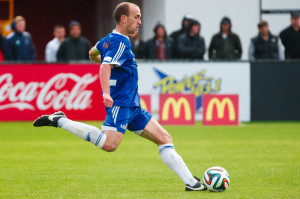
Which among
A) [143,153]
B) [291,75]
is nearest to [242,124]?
[291,75]

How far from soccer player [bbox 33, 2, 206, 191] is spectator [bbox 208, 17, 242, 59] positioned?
11333 mm

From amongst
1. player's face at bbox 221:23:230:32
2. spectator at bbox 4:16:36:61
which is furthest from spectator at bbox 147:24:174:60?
spectator at bbox 4:16:36:61

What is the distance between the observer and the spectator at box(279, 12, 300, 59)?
18.9 meters

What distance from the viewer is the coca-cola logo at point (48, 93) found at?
17.8 meters

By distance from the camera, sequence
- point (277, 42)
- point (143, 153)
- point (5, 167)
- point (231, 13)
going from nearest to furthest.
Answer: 1. point (5, 167)
2. point (143, 153)
3. point (277, 42)
4. point (231, 13)

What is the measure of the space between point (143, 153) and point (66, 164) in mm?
1887

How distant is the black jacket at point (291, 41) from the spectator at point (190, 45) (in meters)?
2.33

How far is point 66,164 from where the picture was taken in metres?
10.1

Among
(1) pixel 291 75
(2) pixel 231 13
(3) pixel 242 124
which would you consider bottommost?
(3) pixel 242 124

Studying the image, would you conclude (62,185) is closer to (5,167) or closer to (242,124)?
(5,167)

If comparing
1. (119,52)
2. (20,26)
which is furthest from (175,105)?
(119,52)

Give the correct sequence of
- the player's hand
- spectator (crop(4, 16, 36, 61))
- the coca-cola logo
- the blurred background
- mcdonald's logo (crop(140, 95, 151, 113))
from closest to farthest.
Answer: the player's hand, mcdonald's logo (crop(140, 95, 151, 113)), the coca-cola logo, spectator (crop(4, 16, 36, 61)), the blurred background

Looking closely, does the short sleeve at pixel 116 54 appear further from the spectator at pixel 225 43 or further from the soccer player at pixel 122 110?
the spectator at pixel 225 43

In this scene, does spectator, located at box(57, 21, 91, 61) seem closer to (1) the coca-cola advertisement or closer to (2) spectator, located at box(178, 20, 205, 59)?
(1) the coca-cola advertisement
